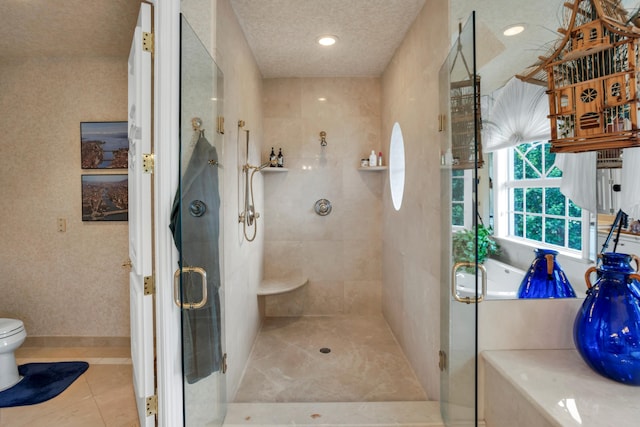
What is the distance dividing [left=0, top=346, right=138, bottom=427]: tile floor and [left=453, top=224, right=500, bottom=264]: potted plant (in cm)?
213

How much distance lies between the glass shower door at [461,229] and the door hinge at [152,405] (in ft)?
4.55

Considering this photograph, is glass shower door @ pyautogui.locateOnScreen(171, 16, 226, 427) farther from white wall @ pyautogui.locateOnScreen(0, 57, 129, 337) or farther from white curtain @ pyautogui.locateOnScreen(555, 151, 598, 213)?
white wall @ pyautogui.locateOnScreen(0, 57, 129, 337)

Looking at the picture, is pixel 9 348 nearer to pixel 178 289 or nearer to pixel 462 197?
pixel 178 289

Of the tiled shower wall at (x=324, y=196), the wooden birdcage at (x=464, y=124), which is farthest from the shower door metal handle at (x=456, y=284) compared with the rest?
the tiled shower wall at (x=324, y=196)

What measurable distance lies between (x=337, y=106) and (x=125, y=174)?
219 cm

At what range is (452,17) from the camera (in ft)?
5.42

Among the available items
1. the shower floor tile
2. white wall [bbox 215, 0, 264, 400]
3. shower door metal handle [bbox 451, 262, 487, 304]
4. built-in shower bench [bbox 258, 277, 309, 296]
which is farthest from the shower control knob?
shower door metal handle [bbox 451, 262, 487, 304]

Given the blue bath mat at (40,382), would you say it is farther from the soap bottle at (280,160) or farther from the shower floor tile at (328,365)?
the soap bottle at (280,160)

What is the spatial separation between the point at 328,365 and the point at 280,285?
3.35 ft

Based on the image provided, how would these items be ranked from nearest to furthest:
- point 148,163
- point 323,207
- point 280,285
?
point 148,163 < point 280,285 < point 323,207

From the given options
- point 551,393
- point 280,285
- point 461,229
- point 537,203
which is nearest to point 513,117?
point 537,203

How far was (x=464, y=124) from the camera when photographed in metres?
1.31

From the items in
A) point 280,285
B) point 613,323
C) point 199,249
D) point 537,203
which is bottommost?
point 280,285

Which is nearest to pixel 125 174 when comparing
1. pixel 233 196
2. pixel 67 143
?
pixel 67 143
